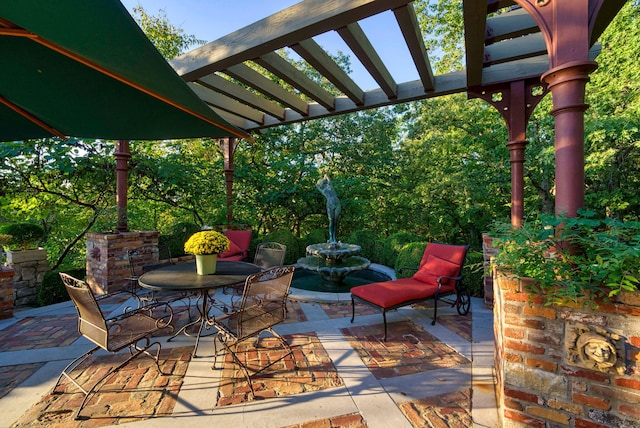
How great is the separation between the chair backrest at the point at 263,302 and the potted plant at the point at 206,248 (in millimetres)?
697

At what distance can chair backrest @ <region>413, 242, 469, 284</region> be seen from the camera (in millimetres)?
3803

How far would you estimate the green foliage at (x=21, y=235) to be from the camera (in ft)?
15.9

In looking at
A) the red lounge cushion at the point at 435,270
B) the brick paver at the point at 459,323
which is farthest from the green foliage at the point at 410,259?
the brick paver at the point at 459,323

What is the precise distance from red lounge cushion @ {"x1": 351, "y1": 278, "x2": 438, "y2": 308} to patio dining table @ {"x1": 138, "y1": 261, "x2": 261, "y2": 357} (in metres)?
1.34

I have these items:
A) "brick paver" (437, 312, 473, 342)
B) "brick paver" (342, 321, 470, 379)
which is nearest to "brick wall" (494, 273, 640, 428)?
"brick paver" (342, 321, 470, 379)

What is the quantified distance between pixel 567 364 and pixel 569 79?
1.66m

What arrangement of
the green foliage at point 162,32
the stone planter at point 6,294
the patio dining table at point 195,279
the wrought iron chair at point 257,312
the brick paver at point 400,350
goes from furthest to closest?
the green foliage at point 162,32 < the stone planter at point 6,294 < the patio dining table at point 195,279 < the brick paver at point 400,350 < the wrought iron chair at point 257,312

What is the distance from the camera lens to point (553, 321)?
1628 millimetres

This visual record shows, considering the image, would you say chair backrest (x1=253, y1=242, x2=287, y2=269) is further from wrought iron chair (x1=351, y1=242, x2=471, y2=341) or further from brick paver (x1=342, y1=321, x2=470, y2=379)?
brick paver (x1=342, y1=321, x2=470, y2=379)

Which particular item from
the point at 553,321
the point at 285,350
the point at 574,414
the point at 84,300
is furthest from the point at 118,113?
the point at 574,414

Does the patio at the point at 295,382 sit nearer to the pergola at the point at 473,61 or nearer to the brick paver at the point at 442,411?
the brick paver at the point at 442,411


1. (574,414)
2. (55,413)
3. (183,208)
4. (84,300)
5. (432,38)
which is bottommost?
(55,413)

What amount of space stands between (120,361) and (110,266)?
259 cm

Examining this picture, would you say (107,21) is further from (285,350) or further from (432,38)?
(432,38)
